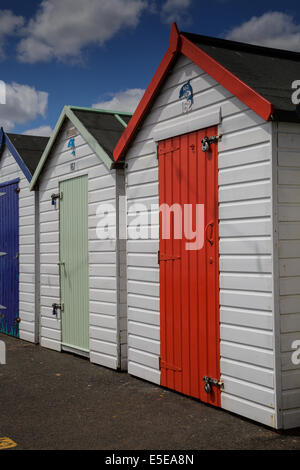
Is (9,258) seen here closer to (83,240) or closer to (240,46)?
(83,240)

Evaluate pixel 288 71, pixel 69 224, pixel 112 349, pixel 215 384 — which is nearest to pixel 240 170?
pixel 288 71

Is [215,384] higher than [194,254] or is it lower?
lower

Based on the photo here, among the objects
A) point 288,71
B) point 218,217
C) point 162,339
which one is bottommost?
point 162,339

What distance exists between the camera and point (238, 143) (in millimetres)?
5324

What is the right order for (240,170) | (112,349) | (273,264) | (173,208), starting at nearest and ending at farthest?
(273,264), (240,170), (173,208), (112,349)

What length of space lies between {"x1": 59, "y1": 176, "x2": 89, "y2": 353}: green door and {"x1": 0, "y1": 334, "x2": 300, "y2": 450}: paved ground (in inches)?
40.7

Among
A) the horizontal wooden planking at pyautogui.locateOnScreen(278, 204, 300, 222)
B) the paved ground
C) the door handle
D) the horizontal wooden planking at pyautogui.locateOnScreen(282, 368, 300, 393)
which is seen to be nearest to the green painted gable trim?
the door handle

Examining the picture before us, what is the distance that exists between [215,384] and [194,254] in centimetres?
136

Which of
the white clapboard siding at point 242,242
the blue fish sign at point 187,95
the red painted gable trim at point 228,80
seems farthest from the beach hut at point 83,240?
the red painted gable trim at point 228,80

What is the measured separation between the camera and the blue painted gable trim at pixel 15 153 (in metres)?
10.2

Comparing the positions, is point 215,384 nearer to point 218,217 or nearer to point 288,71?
point 218,217

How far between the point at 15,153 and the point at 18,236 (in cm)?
160

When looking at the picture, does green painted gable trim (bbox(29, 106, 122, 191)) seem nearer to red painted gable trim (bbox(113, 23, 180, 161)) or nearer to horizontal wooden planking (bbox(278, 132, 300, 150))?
red painted gable trim (bbox(113, 23, 180, 161))

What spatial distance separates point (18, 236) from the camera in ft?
34.7
